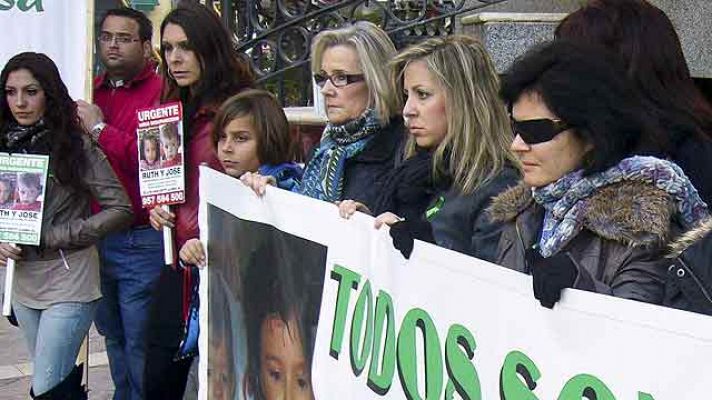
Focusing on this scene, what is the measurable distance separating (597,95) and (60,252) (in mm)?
2945

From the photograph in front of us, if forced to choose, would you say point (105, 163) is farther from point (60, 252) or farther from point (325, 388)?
point (325, 388)

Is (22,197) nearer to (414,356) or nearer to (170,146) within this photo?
(170,146)

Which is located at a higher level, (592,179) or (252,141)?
(592,179)

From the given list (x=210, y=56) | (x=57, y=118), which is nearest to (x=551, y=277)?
(x=210, y=56)

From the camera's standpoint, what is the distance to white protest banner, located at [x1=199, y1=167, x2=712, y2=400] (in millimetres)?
2099

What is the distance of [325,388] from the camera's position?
3.29m

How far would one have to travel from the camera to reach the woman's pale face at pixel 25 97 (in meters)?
4.86

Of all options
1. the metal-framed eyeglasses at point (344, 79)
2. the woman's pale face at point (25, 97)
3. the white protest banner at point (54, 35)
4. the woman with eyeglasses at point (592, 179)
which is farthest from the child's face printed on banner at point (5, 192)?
the woman with eyeglasses at point (592, 179)

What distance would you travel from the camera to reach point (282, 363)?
141 inches

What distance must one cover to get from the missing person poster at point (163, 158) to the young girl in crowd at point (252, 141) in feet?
1.03

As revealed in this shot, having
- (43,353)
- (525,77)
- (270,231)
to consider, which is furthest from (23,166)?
(525,77)

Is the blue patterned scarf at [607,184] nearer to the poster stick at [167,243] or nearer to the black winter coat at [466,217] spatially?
the black winter coat at [466,217]

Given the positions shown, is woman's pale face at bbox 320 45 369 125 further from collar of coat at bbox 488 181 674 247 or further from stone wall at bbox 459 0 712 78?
stone wall at bbox 459 0 712 78

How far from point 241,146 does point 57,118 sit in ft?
3.38
